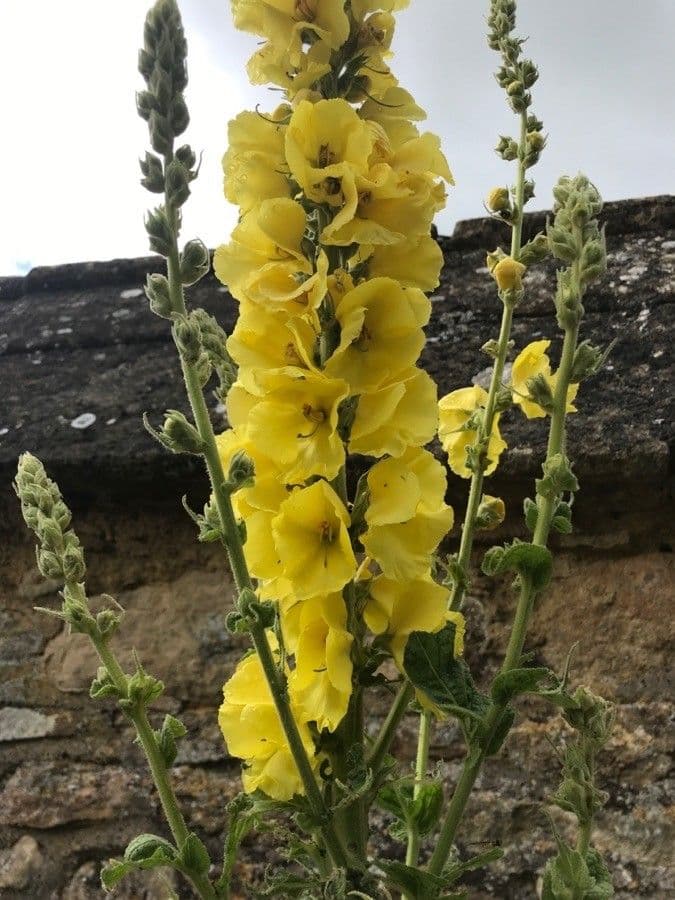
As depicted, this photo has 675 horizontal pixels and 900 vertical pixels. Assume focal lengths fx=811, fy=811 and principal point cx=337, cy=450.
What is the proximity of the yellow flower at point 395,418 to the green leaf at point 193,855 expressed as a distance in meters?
0.45

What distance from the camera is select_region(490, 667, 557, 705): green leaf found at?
0.76m

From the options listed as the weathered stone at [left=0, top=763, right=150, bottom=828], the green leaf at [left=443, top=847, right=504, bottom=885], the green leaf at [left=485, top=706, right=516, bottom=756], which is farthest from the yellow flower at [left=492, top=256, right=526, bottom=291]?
the weathered stone at [left=0, top=763, right=150, bottom=828]

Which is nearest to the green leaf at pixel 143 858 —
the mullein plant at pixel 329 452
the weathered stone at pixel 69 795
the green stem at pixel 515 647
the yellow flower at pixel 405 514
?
the mullein plant at pixel 329 452

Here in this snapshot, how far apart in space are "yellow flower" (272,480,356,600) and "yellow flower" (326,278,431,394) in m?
0.11

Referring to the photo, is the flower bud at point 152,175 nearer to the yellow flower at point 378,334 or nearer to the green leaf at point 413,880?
the yellow flower at point 378,334

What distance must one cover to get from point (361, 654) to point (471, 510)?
0.34 metres

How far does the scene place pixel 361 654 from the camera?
811 millimetres

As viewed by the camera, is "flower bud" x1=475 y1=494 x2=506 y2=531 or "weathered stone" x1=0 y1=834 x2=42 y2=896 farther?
"weathered stone" x1=0 y1=834 x2=42 y2=896

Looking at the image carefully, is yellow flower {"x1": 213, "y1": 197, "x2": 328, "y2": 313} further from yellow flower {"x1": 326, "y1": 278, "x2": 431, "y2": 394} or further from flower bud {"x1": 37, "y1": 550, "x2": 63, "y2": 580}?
flower bud {"x1": 37, "y1": 550, "x2": 63, "y2": 580}

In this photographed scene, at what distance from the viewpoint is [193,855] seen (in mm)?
850

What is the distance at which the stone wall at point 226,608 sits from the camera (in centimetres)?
152

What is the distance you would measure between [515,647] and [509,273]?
0.56 metres

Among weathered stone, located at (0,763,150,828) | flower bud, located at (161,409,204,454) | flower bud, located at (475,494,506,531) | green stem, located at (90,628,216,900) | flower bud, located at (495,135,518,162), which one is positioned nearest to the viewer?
flower bud, located at (161,409,204,454)

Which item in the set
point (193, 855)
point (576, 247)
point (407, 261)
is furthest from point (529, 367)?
point (193, 855)
